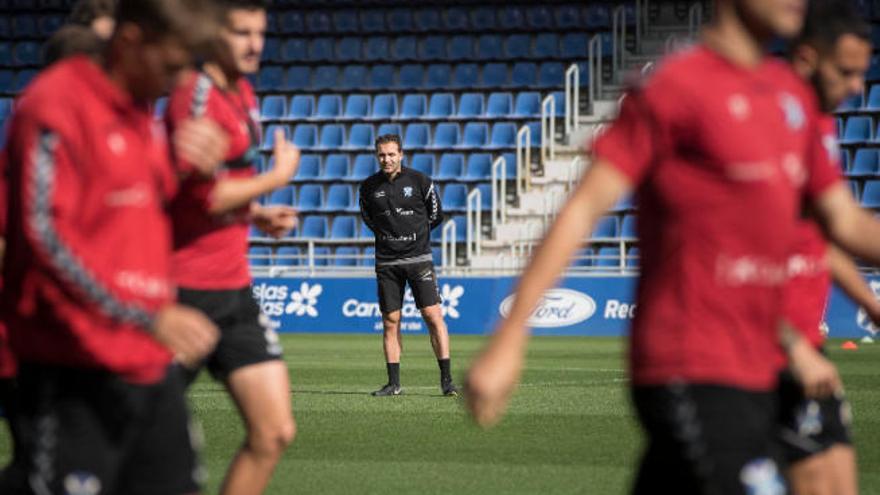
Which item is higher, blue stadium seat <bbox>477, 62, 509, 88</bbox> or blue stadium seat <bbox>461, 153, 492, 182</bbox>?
blue stadium seat <bbox>477, 62, 509, 88</bbox>

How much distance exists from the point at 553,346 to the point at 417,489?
14583 millimetres

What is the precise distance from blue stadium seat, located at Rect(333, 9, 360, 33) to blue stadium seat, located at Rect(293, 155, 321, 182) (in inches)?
152

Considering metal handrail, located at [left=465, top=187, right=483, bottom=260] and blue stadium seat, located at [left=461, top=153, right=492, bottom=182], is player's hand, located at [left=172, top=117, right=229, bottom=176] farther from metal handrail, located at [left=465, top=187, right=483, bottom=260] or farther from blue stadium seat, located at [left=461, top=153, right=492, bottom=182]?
blue stadium seat, located at [left=461, top=153, right=492, bottom=182]

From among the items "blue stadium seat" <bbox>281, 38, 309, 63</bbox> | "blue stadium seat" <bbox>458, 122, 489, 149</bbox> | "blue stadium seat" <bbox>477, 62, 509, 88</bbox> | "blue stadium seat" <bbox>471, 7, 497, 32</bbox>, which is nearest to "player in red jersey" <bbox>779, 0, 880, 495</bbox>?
"blue stadium seat" <bbox>458, 122, 489, 149</bbox>

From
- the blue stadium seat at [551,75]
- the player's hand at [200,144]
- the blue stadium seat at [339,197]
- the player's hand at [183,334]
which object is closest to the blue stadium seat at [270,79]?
the blue stadium seat at [339,197]

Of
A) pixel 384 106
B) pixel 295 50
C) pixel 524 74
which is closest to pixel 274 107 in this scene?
A: pixel 295 50

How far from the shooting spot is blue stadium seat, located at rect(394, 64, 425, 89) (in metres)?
32.8

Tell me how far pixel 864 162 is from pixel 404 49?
9.68 m

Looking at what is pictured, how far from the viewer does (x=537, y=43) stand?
32.9 m

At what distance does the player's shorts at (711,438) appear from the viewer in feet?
13.5

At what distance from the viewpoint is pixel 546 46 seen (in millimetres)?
32781

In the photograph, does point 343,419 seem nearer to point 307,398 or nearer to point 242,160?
point 307,398

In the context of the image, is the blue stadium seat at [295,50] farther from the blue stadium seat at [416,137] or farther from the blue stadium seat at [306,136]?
the blue stadium seat at [416,137]

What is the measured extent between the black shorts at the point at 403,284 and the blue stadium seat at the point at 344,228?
14.3 meters
